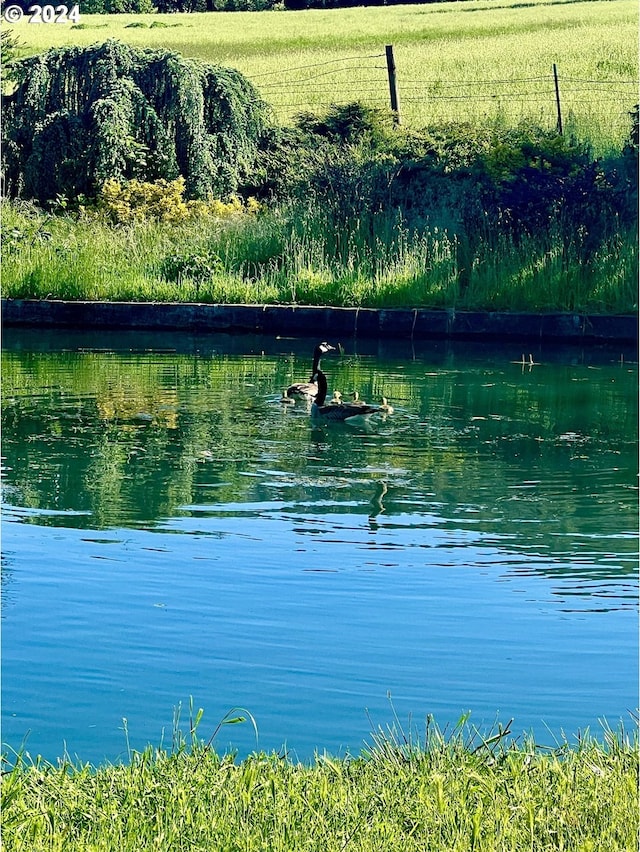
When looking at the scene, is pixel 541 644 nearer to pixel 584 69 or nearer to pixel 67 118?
pixel 67 118

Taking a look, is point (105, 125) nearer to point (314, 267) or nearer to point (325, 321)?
point (314, 267)

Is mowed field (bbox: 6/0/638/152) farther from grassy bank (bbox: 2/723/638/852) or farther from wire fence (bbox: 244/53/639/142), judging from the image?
grassy bank (bbox: 2/723/638/852)

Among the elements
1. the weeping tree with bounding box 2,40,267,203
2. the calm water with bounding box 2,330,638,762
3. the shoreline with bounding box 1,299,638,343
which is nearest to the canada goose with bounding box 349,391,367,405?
the calm water with bounding box 2,330,638,762

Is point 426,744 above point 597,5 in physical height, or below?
below

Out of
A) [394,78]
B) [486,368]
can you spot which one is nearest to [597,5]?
[394,78]

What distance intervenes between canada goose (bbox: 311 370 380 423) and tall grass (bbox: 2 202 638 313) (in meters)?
7.25

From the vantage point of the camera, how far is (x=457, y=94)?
159 ft

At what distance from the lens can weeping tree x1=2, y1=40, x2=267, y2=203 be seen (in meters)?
29.9

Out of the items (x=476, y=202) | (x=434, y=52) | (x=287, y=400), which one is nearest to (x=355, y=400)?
(x=287, y=400)

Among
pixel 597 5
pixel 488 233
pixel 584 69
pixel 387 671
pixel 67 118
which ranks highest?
pixel 597 5

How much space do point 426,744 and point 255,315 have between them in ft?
49.5

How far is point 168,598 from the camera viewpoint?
6355 millimetres

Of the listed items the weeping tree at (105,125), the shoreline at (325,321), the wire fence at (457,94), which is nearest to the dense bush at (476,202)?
the shoreline at (325,321)

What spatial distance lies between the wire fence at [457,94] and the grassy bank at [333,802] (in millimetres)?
35882
